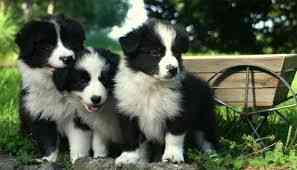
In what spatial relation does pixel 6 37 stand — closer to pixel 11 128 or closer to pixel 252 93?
pixel 11 128

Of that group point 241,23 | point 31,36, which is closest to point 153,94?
point 31,36

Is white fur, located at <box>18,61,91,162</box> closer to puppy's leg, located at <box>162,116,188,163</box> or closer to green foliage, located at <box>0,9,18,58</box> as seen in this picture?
puppy's leg, located at <box>162,116,188,163</box>

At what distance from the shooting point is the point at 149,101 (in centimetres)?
547

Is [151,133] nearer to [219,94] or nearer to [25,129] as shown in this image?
[219,94]

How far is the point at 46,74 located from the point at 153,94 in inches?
44.5

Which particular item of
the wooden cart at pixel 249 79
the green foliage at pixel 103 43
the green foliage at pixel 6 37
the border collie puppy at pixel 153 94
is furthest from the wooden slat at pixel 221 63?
the green foliage at pixel 103 43

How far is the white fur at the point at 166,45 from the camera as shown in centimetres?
509

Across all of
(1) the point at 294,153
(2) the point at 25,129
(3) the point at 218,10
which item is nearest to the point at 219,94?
(1) the point at 294,153

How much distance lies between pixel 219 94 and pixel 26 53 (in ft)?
6.83

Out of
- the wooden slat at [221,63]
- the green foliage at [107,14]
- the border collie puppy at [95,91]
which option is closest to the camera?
the border collie puppy at [95,91]

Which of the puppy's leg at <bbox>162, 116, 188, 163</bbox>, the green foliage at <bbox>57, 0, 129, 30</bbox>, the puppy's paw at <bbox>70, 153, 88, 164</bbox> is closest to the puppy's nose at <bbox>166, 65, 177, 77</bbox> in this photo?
the puppy's leg at <bbox>162, 116, 188, 163</bbox>

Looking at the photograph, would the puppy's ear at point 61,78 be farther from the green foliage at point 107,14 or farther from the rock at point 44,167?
the green foliage at point 107,14

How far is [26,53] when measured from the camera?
19.5 ft

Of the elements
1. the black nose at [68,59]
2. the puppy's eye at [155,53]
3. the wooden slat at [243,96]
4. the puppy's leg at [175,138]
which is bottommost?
the puppy's leg at [175,138]
